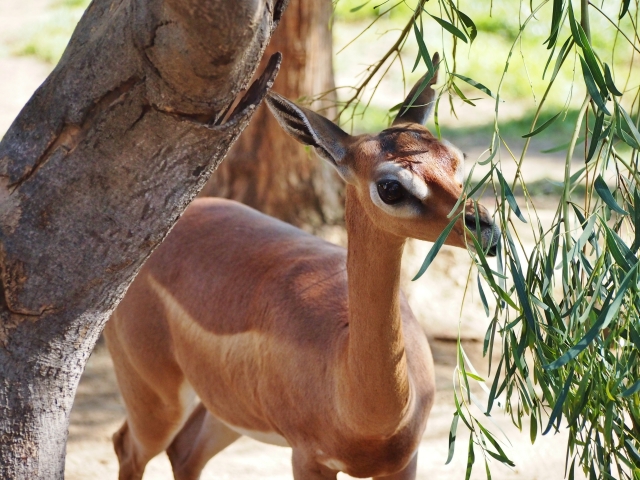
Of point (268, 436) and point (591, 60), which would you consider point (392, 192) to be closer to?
point (591, 60)

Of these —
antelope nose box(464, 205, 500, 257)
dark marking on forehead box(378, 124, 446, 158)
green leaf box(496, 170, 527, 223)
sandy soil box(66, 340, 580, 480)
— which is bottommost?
sandy soil box(66, 340, 580, 480)

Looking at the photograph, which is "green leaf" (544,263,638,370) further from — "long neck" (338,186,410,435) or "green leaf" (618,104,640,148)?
"long neck" (338,186,410,435)

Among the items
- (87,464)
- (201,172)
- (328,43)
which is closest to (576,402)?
(201,172)

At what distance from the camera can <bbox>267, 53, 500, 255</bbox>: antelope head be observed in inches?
96.4

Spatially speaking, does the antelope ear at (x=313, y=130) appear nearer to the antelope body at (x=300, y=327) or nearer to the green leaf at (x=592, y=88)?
the antelope body at (x=300, y=327)

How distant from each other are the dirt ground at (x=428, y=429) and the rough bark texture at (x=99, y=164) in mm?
2534

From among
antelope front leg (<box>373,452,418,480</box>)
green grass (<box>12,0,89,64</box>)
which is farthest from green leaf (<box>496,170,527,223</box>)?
green grass (<box>12,0,89,64</box>)

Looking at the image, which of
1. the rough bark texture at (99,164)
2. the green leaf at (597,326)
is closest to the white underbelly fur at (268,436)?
the rough bark texture at (99,164)

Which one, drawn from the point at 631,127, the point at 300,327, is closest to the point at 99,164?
the point at 631,127

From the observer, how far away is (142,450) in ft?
13.0

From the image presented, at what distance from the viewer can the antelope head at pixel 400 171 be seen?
2.45 metres

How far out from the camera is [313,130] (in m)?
2.69

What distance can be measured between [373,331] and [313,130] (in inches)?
26.3

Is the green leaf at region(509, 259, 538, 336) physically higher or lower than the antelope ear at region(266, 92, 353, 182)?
lower
